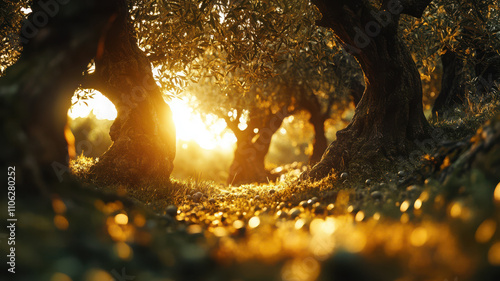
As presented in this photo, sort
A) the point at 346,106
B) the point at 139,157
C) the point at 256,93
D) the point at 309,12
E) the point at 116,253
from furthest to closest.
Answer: the point at 346,106 < the point at 256,93 < the point at 309,12 < the point at 139,157 < the point at 116,253

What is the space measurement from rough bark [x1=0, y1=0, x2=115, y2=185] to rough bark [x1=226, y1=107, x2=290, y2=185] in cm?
1618

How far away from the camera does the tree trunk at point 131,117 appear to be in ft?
27.5

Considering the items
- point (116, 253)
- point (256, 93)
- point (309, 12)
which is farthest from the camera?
point (256, 93)

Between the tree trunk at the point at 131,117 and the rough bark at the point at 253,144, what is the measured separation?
35.4 ft

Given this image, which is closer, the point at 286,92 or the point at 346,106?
the point at 286,92

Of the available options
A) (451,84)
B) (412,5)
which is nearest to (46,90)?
(412,5)

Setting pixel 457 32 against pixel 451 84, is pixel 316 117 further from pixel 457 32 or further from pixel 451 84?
pixel 457 32

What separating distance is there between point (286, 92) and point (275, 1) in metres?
10.5

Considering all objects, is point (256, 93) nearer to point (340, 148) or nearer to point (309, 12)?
point (309, 12)

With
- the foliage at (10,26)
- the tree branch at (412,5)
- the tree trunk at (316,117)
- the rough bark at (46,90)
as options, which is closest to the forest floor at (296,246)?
the rough bark at (46,90)

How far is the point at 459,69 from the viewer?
13.2 metres

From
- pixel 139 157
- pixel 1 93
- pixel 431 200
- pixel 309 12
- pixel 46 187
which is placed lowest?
pixel 431 200

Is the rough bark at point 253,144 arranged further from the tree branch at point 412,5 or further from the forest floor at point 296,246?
the forest floor at point 296,246

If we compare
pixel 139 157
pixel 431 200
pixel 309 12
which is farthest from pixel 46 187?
pixel 309 12
